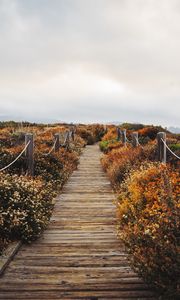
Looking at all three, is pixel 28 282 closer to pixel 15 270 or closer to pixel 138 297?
pixel 15 270

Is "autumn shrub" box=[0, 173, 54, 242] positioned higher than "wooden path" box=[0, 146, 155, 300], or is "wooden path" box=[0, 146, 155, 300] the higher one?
"autumn shrub" box=[0, 173, 54, 242]

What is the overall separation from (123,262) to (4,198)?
2.64 meters

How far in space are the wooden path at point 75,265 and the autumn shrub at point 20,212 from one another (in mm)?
251

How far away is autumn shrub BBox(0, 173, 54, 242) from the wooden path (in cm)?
25

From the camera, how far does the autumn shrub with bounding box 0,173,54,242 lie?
7.60 metres

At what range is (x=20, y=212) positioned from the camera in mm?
8008

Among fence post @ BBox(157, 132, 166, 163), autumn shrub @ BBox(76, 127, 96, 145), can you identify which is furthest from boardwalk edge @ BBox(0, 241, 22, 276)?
autumn shrub @ BBox(76, 127, 96, 145)

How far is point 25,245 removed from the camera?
24.9ft

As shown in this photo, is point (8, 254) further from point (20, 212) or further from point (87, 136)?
point (87, 136)

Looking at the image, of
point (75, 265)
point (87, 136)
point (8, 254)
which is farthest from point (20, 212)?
point (87, 136)

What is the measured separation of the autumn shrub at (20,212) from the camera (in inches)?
299

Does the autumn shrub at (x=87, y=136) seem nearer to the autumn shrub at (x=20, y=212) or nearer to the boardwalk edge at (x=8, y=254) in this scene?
the autumn shrub at (x=20, y=212)

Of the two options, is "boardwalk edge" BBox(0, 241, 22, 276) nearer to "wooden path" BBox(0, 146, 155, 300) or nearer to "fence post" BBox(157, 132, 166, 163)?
"wooden path" BBox(0, 146, 155, 300)

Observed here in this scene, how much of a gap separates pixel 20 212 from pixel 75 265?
1.89m
